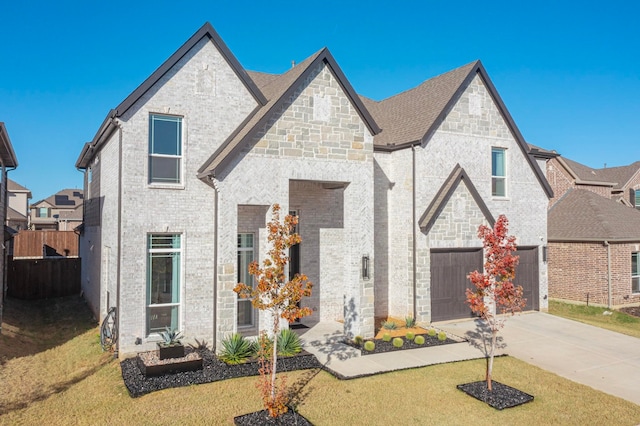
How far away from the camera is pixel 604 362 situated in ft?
38.8

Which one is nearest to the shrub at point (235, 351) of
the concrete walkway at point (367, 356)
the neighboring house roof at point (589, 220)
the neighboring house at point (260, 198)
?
the neighboring house at point (260, 198)

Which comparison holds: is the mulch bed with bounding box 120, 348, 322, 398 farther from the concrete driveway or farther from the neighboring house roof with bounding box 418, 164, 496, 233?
the neighboring house roof with bounding box 418, 164, 496, 233

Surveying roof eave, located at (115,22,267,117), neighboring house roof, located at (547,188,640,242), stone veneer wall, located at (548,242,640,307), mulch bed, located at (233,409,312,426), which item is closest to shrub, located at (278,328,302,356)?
mulch bed, located at (233,409,312,426)

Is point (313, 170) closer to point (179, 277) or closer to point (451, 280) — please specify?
point (179, 277)

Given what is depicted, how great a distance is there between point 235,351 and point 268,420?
322 cm

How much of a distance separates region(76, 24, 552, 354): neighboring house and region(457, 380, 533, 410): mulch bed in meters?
3.97

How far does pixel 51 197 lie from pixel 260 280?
77.8 meters

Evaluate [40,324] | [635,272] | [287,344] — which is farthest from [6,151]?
[635,272]

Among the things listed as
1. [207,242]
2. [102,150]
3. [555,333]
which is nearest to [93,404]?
[207,242]

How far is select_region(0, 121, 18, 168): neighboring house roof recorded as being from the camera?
1300cm

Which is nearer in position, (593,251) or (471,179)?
(471,179)

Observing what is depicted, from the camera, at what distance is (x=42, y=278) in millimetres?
20891

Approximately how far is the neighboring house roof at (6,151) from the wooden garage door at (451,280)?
1404 cm

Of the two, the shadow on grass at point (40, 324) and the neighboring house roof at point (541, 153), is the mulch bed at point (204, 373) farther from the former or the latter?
the neighboring house roof at point (541, 153)
